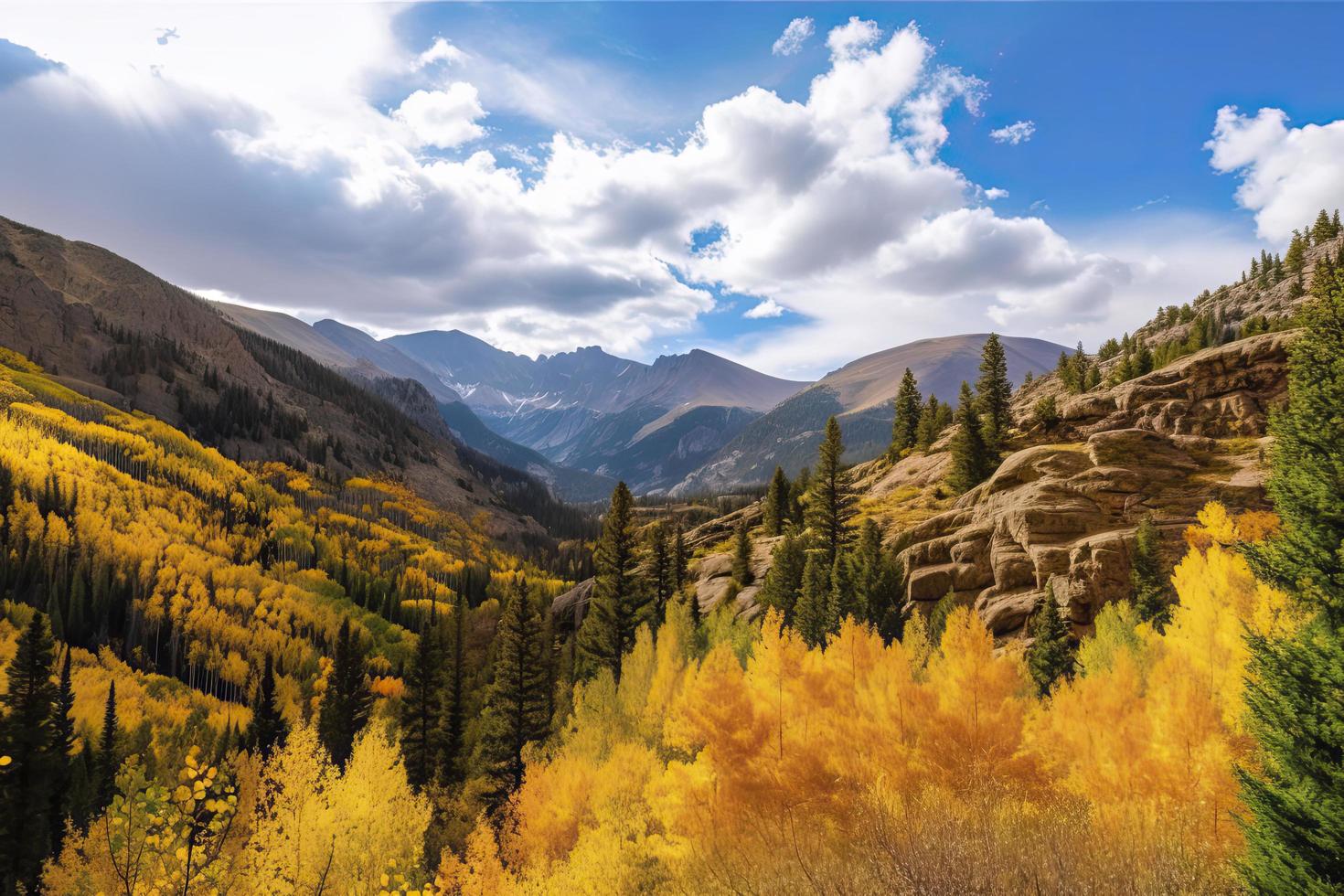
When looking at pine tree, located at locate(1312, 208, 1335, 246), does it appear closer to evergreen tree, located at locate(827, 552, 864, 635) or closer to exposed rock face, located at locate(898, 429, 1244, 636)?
exposed rock face, located at locate(898, 429, 1244, 636)

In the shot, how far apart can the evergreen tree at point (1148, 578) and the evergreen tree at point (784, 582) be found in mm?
27298

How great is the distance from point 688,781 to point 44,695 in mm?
41719

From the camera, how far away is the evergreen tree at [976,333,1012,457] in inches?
3003

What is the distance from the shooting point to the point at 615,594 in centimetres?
5331

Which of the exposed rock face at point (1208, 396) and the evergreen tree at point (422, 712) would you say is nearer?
the evergreen tree at point (422, 712)

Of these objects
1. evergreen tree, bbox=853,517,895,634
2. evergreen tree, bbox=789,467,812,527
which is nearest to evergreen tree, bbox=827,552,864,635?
evergreen tree, bbox=853,517,895,634

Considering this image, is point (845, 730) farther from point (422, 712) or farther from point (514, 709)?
point (422, 712)

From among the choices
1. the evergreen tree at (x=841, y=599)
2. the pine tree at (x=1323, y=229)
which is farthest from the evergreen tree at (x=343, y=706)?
the pine tree at (x=1323, y=229)

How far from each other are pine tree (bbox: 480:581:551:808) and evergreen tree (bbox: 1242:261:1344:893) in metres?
44.1

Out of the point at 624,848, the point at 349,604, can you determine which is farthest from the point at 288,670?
the point at 624,848

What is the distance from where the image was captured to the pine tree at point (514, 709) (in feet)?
156

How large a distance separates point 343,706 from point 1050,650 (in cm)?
6660

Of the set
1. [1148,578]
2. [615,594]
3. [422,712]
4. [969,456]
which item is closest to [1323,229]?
[969,456]

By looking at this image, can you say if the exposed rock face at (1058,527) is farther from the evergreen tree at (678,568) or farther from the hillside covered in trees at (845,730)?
the evergreen tree at (678,568)
